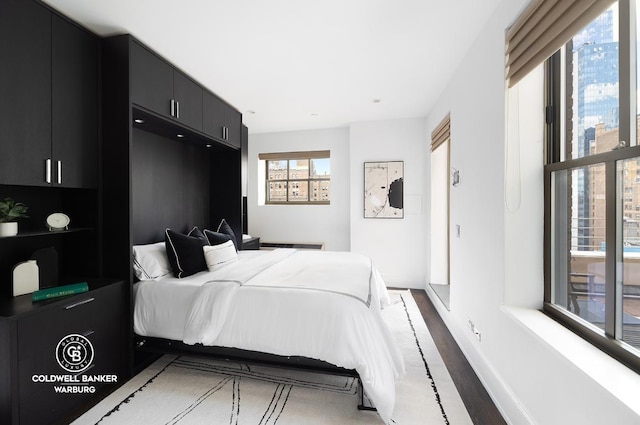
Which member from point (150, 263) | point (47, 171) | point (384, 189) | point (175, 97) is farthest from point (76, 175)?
point (384, 189)

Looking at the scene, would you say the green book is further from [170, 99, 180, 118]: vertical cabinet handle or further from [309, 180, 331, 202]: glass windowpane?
[309, 180, 331, 202]: glass windowpane

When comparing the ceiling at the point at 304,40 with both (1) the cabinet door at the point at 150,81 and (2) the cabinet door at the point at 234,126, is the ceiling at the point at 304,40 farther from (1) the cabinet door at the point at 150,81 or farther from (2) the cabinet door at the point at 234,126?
(2) the cabinet door at the point at 234,126

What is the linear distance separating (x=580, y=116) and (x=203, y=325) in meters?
2.60

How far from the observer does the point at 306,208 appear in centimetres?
521

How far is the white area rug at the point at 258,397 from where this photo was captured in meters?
1.78

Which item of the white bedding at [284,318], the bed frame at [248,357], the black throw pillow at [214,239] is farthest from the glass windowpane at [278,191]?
the bed frame at [248,357]

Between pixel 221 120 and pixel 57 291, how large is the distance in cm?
240

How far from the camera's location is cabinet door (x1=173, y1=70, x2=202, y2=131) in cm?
273

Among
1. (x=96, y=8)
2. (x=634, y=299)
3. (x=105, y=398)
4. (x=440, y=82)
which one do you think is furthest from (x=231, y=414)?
(x=440, y=82)

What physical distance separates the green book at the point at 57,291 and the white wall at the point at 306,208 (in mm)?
3495

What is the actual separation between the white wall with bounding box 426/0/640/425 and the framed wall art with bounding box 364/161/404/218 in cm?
186

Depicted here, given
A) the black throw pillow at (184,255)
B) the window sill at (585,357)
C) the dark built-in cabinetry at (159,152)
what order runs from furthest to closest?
the black throw pillow at (184,255), the dark built-in cabinetry at (159,152), the window sill at (585,357)

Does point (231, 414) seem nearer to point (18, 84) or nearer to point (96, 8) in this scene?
Answer: point (18, 84)

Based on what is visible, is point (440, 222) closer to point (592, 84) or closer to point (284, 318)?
point (592, 84)
